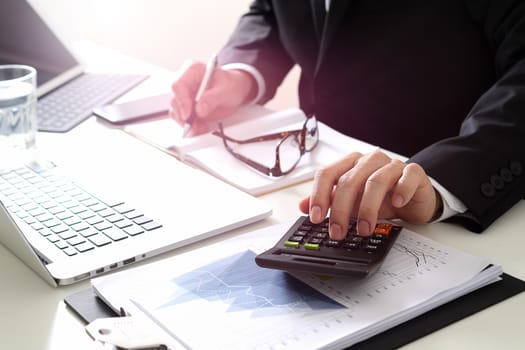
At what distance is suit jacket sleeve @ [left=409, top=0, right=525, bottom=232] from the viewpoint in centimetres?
96

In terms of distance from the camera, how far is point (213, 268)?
2.66ft

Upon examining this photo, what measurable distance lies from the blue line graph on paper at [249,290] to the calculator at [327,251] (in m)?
0.02

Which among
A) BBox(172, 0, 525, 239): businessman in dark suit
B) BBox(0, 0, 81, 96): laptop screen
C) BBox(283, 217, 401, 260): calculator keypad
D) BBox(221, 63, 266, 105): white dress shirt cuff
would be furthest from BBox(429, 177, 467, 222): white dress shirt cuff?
BBox(0, 0, 81, 96): laptop screen

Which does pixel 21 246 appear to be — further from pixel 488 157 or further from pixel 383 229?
pixel 488 157

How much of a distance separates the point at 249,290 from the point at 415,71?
2.68 feet

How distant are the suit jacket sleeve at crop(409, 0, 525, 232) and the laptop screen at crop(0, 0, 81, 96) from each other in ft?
3.02

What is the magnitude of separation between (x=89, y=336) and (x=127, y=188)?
34 centimetres

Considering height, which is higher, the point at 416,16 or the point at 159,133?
the point at 416,16

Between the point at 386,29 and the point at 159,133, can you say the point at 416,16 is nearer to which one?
the point at 386,29

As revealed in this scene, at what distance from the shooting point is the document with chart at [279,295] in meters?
0.68

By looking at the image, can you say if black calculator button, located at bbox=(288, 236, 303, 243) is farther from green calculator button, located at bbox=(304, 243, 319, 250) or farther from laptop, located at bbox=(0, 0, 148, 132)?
laptop, located at bbox=(0, 0, 148, 132)

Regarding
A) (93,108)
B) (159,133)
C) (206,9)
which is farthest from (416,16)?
(206,9)

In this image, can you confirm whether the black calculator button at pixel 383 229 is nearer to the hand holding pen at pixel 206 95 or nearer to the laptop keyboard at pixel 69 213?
the laptop keyboard at pixel 69 213

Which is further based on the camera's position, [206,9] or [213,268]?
[206,9]
